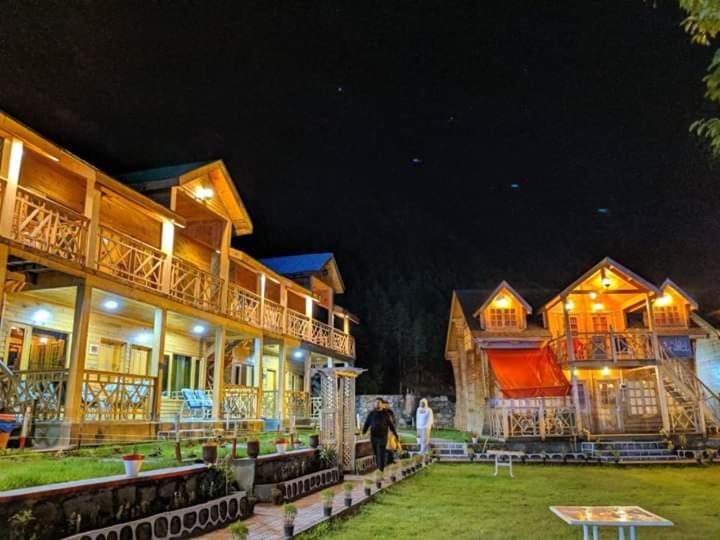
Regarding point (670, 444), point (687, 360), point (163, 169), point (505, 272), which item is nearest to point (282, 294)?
point (163, 169)

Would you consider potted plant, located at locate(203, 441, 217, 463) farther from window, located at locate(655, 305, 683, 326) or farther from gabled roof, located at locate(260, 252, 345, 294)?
window, located at locate(655, 305, 683, 326)

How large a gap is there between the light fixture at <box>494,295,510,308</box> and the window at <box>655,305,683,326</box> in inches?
267

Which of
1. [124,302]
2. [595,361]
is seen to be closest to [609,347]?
[595,361]

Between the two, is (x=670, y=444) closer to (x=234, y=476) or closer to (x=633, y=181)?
(x=234, y=476)

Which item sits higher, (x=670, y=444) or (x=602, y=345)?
(x=602, y=345)

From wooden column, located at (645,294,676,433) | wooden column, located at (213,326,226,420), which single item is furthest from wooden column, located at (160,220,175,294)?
wooden column, located at (645,294,676,433)

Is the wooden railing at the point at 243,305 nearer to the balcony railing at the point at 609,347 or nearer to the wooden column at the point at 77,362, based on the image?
the wooden column at the point at 77,362

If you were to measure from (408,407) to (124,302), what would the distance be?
68.7 feet

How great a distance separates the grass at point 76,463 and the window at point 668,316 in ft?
65.8

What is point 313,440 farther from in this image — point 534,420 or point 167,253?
point 534,420

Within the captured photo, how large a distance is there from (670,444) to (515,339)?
6.84m

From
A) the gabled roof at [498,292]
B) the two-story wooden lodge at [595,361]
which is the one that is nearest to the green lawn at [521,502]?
the two-story wooden lodge at [595,361]

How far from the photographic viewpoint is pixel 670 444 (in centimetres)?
1894

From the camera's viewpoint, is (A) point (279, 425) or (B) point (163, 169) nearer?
(B) point (163, 169)
